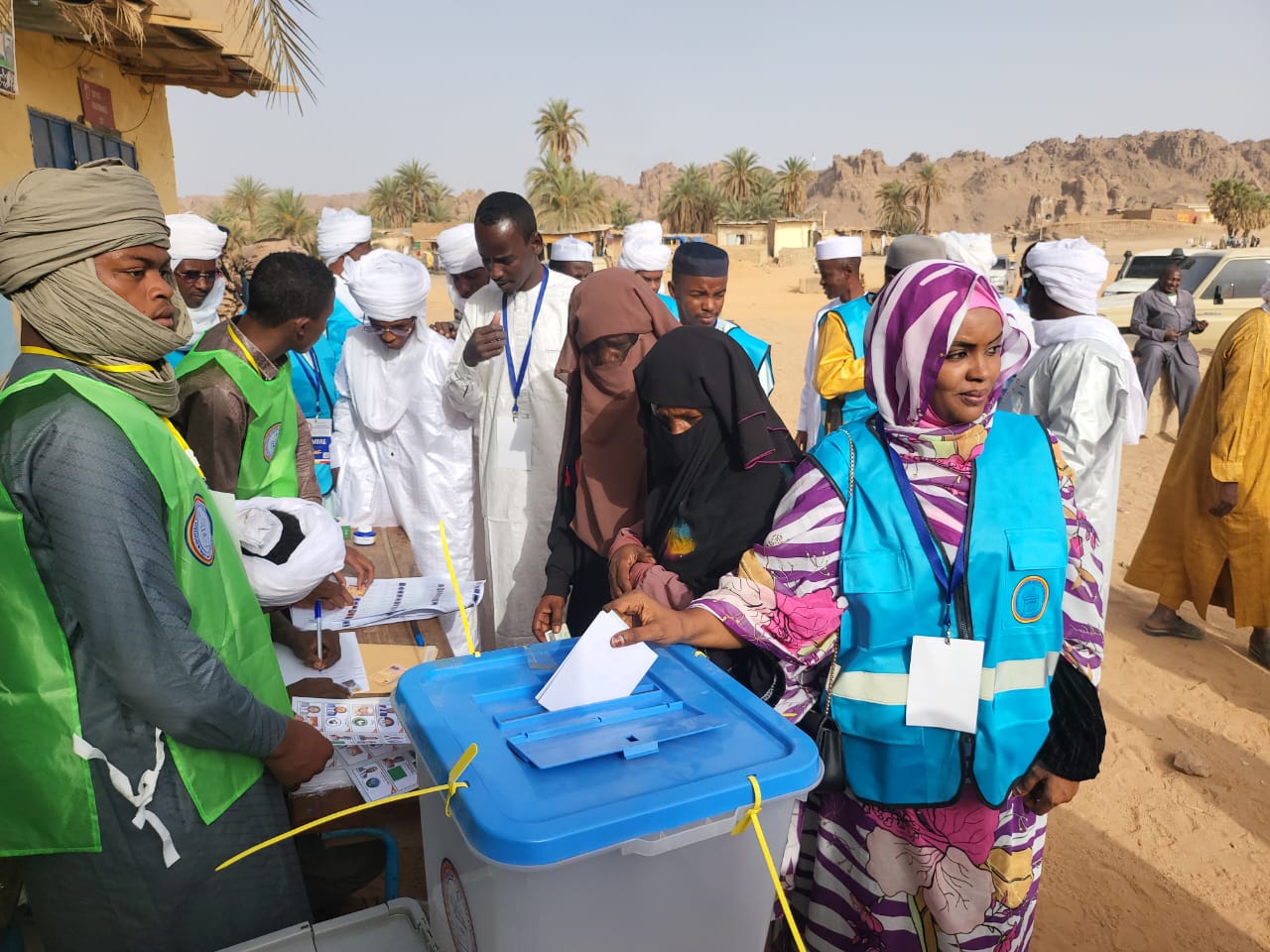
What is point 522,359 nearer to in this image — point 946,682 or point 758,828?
point 946,682

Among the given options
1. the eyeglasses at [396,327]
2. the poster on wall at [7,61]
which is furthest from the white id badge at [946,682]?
the poster on wall at [7,61]

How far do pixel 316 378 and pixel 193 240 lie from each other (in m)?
0.84

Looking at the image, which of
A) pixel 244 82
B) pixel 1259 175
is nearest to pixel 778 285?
pixel 244 82

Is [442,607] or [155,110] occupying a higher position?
[155,110]

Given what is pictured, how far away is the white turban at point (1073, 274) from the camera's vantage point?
11.0 feet

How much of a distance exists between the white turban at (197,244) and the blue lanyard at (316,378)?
46 centimetres

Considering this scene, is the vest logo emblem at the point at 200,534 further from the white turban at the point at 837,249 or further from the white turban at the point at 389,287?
the white turban at the point at 837,249

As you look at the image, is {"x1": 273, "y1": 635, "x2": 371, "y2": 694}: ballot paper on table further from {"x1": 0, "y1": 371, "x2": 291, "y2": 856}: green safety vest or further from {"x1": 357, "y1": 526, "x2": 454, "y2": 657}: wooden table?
{"x1": 0, "y1": 371, "x2": 291, "y2": 856}: green safety vest

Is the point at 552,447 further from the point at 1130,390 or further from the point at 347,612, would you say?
the point at 1130,390

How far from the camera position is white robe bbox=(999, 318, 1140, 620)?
3084mm

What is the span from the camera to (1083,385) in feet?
10.1

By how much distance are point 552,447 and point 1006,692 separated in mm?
2294

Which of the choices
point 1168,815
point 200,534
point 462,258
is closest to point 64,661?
point 200,534

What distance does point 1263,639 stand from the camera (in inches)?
173
